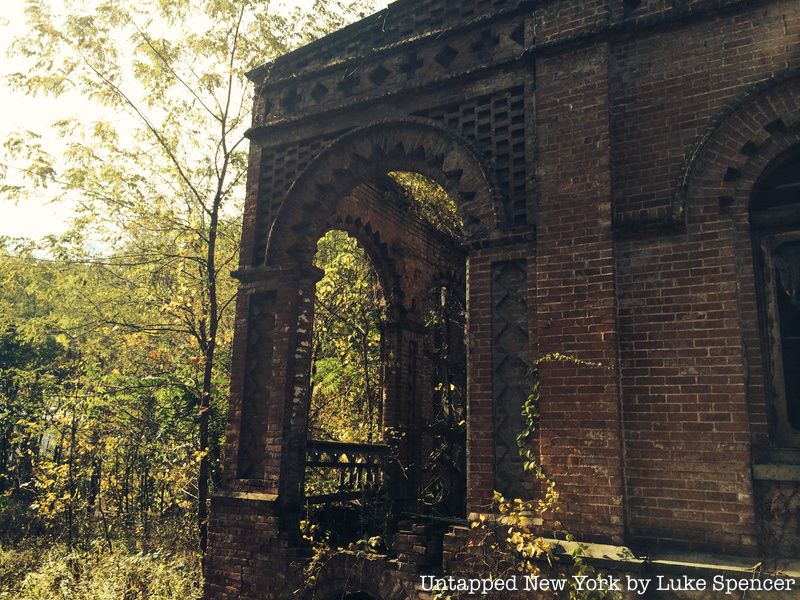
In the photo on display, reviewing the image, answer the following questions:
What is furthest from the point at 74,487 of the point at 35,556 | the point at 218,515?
the point at 218,515

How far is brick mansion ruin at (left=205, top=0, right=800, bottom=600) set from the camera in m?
4.88

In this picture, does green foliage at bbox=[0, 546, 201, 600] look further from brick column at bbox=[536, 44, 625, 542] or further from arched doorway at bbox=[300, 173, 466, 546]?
brick column at bbox=[536, 44, 625, 542]

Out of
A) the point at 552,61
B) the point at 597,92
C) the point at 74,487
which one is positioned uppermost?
the point at 552,61

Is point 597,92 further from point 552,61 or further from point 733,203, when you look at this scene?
point 733,203

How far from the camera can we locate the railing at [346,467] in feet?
25.1

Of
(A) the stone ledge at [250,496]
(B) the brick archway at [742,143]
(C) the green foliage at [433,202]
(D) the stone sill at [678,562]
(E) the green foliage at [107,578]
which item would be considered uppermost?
(C) the green foliage at [433,202]

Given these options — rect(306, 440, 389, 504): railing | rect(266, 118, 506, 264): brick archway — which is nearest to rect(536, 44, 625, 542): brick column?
rect(266, 118, 506, 264): brick archway

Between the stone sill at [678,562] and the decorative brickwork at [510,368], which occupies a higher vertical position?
the decorative brickwork at [510,368]

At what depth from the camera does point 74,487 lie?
13141 mm

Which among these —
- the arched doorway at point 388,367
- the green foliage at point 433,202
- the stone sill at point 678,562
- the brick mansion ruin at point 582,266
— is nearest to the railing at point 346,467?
the arched doorway at point 388,367

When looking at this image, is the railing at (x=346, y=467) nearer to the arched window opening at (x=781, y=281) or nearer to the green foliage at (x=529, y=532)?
the green foliage at (x=529, y=532)

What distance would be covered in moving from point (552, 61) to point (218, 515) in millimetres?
6435

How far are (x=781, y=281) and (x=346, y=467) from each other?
583 centimetres

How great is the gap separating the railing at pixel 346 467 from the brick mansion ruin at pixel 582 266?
23.1 inches
